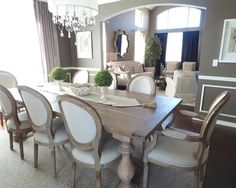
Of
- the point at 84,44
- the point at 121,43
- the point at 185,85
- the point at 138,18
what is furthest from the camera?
the point at 138,18

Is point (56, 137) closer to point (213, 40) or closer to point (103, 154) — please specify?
point (103, 154)

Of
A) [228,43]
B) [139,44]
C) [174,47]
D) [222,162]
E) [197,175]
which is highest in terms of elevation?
[139,44]

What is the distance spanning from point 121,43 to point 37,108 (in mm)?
5629

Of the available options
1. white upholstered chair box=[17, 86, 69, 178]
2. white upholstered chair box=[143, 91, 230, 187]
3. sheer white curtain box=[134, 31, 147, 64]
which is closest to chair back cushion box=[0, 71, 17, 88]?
white upholstered chair box=[17, 86, 69, 178]

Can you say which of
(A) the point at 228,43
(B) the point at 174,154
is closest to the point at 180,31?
(A) the point at 228,43

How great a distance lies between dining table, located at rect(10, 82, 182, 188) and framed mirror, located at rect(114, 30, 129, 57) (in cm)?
482

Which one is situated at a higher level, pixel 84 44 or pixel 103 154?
pixel 84 44

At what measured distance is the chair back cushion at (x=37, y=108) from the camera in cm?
160

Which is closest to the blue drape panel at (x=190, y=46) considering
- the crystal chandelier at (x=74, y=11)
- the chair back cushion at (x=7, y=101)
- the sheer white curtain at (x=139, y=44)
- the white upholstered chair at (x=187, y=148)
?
the sheer white curtain at (x=139, y=44)

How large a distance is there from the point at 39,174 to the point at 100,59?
3265 millimetres

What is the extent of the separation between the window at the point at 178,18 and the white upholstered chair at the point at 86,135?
8343 millimetres

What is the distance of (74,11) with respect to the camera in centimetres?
242

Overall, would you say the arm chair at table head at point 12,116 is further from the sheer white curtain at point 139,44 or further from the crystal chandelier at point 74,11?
the sheer white curtain at point 139,44

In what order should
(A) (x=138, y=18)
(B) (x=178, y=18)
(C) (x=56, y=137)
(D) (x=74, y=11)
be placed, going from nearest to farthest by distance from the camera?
(C) (x=56, y=137) → (D) (x=74, y=11) → (A) (x=138, y=18) → (B) (x=178, y=18)
